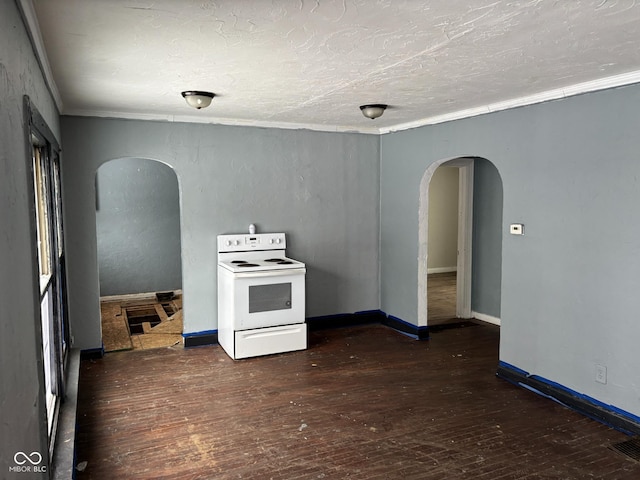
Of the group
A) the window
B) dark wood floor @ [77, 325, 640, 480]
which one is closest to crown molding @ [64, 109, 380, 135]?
the window

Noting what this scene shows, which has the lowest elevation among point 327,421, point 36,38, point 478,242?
point 327,421

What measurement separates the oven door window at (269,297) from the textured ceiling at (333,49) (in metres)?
1.64

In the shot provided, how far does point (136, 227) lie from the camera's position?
6.93 m

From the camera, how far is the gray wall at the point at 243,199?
441cm

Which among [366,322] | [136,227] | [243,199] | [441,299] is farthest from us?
[441,299]

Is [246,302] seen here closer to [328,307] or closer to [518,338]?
[328,307]

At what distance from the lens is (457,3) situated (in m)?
1.88

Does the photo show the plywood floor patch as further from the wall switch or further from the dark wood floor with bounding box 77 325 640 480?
the wall switch

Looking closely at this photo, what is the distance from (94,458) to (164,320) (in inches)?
121

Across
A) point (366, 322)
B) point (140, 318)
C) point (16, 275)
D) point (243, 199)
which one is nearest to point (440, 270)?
point (366, 322)

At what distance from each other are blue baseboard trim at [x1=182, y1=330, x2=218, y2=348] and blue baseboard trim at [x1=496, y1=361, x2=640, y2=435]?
2713 mm

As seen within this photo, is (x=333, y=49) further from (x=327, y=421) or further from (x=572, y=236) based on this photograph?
(x=327, y=421)

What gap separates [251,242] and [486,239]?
9.31 ft

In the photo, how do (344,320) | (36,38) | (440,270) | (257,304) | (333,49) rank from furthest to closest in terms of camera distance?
(440,270), (344,320), (257,304), (333,49), (36,38)
